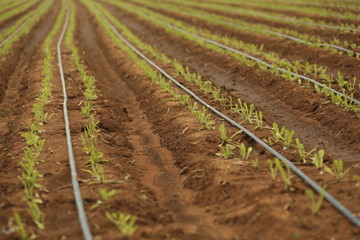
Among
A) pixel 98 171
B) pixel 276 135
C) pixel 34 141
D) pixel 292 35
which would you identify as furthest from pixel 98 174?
pixel 292 35

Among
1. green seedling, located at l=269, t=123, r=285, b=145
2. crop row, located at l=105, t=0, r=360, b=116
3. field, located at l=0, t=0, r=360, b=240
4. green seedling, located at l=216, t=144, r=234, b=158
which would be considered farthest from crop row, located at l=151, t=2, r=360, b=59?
green seedling, located at l=216, t=144, r=234, b=158

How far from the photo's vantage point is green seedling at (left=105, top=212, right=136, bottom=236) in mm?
3881

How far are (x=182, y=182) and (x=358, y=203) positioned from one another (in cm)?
234

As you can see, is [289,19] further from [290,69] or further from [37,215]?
[37,215]

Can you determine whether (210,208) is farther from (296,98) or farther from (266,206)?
(296,98)

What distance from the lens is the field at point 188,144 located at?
423 cm

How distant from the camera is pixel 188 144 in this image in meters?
6.48

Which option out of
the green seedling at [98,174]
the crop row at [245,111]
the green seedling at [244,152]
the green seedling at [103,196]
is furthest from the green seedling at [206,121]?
the green seedling at [103,196]

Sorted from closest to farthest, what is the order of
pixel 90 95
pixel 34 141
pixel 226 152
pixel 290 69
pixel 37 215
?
pixel 37 215, pixel 226 152, pixel 34 141, pixel 90 95, pixel 290 69

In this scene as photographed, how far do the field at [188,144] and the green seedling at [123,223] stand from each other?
0.05ft

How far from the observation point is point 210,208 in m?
4.76

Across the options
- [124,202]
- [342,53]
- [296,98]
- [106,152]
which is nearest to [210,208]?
[124,202]

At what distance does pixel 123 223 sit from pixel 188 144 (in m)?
→ 2.70

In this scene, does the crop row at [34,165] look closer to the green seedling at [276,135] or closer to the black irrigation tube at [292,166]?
the black irrigation tube at [292,166]
